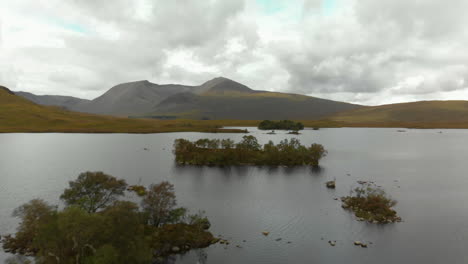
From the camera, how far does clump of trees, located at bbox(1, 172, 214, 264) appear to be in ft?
112

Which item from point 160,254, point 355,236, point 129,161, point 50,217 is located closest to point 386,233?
point 355,236

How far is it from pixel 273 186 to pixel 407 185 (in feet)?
145

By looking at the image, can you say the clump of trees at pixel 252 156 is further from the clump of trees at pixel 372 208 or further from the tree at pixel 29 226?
the tree at pixel 29 226

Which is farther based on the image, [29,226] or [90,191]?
[90,191]

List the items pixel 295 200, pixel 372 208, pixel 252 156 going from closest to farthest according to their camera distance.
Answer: pixel 372 208
pixel 295 200
pixel 252 156

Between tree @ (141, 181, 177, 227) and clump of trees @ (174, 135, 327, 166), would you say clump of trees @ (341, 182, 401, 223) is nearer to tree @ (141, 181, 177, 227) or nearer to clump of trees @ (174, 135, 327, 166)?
tree @ (141, 181, 177, 227)

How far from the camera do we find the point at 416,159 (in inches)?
5709

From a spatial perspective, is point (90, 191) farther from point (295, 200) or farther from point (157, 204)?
point (295, 200)

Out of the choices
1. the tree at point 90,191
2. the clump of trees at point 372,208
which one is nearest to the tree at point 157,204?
the tree at point 90,191

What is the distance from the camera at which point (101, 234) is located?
35.1m

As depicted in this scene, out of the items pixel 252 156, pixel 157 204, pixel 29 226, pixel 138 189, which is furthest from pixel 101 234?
pixel 252 156

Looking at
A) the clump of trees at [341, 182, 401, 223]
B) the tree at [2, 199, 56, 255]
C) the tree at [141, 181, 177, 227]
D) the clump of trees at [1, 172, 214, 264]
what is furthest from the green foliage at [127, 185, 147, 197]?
the clump of trees at [341, 182, 401, 223]

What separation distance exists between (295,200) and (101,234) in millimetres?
50305

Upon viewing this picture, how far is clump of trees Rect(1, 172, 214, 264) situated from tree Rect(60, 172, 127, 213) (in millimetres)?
295
